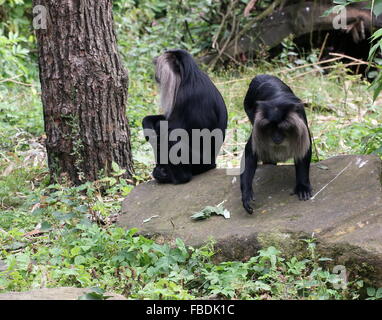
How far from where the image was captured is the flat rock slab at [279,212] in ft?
12.3

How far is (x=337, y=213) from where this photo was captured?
3994 millimetres

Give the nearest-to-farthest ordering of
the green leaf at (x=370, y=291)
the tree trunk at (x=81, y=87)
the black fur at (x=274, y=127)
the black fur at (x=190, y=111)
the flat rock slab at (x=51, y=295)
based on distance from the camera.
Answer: the flat rock slab at (x=51, y=295), the green leaf at (x=370, y=291), the black fur at (x=274, y=127), the black fur at (x=190, y=111), the tree trunk at (x=81, y=87)

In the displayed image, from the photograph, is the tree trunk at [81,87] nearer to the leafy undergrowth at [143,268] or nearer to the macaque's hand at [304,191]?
the leafy undergrowth at [143,268]

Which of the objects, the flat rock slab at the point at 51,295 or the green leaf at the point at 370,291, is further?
the green leaf at the point at 370,291

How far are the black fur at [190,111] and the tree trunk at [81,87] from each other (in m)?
0.59

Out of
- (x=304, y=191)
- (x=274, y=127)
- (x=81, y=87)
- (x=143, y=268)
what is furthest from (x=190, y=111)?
(x=143, y=268)

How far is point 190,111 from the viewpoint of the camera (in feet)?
17.4

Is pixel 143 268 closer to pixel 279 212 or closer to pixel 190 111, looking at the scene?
pixel 279 212

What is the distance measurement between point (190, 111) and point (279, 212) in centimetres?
148

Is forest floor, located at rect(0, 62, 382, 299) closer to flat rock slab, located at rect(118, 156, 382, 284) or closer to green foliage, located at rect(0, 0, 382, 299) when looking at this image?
green foliage, located at rect(0, 0, 382, 299)

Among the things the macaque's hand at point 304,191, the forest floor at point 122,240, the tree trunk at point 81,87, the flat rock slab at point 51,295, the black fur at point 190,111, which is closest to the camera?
the flat rock slab at point 51,295

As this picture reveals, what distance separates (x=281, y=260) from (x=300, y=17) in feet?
22.1

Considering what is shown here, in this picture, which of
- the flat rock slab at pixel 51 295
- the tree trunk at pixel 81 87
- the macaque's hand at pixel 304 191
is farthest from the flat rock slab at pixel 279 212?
the flat rock slab at pixel 51 295

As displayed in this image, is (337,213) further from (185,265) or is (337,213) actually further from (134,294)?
(134,294)
